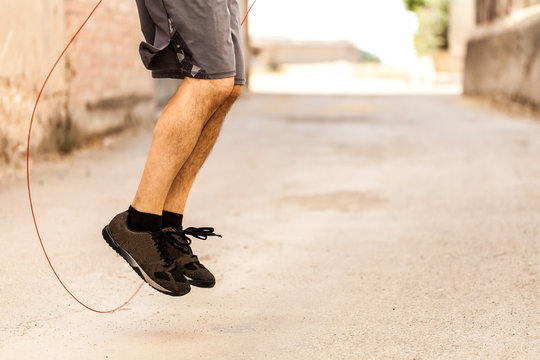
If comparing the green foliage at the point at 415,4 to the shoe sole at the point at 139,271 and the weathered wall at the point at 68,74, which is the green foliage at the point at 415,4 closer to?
the weathered wall at the point at 68,74

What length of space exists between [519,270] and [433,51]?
24718mm

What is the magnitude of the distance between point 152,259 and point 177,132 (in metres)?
0.36

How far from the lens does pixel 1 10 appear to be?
4.18 m

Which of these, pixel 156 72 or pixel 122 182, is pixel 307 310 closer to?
pixel 156 72

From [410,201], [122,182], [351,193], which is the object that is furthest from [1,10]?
[410,201]

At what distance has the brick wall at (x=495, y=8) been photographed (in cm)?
987

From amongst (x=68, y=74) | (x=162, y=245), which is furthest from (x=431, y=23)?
(x=162, y=245)

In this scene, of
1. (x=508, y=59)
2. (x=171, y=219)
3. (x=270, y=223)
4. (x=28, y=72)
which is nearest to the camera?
(x=171, y=219)

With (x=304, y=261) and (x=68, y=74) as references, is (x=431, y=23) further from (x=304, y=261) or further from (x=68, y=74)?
(x=304, y=261)

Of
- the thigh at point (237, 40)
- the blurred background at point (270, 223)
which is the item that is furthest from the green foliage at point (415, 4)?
the thigh at point (237, 40)

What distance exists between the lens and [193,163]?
2119 mm

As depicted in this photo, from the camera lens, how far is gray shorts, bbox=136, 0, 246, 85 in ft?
6.14

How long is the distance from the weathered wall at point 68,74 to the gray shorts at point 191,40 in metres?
2.64

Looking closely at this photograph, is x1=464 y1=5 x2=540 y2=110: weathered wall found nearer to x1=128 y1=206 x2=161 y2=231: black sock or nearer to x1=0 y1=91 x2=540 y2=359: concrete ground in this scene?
x1=0 y1=91 x2=540 y2=359: concrete ground
